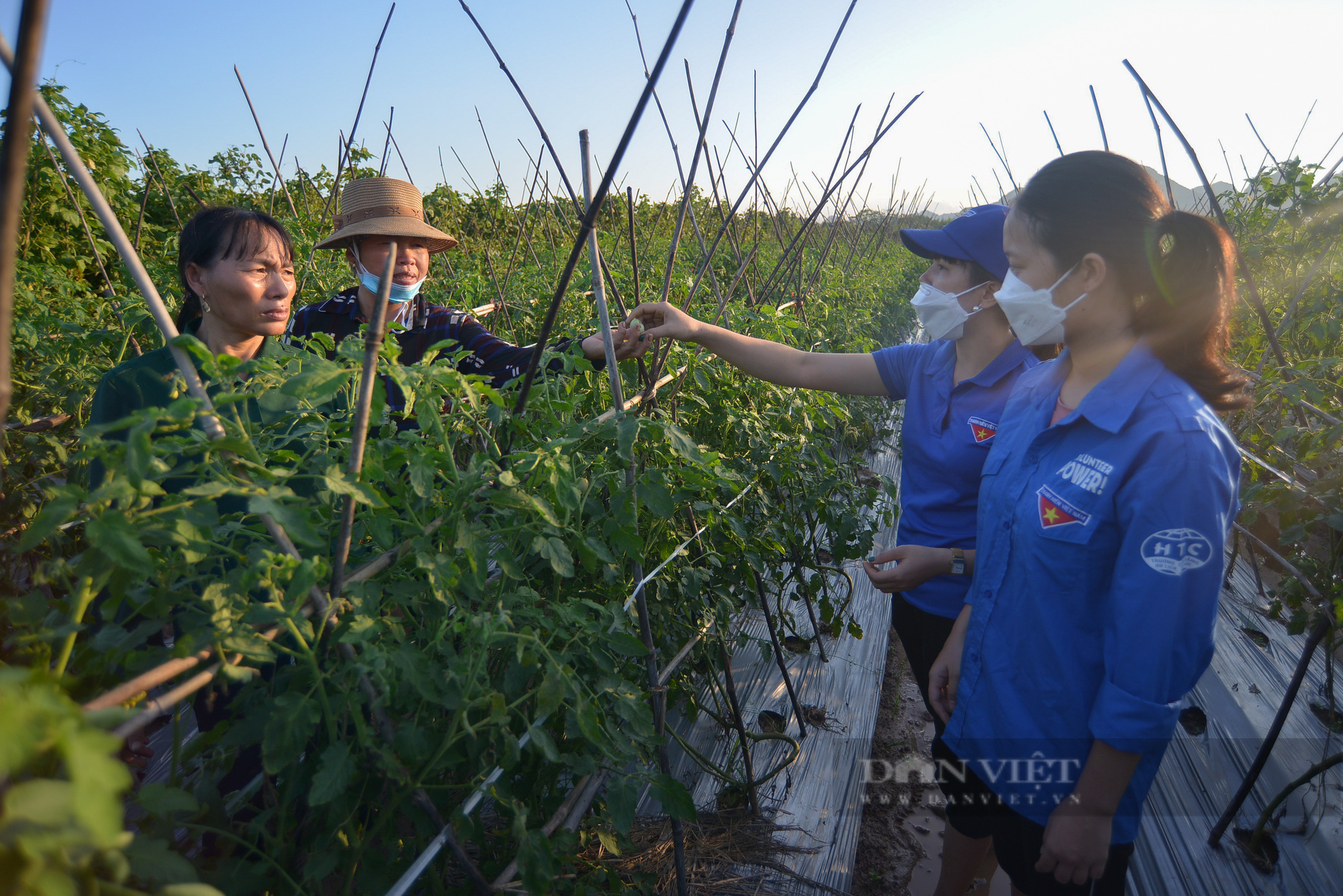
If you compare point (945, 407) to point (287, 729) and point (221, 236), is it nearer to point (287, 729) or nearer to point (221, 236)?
point (287, 729)

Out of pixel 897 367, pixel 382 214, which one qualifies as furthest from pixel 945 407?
pixel 382 214

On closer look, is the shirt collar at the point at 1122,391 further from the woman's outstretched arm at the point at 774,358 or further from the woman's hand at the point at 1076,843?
the woman's outstretched arm at the point at 774,358

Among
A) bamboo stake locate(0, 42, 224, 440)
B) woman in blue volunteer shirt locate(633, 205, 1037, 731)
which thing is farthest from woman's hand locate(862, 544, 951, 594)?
bamboo stake locate(0, 42, 224, 440)

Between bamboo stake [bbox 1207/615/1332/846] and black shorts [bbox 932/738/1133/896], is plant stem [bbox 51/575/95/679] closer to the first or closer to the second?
black shorts [bbox 932/738/1133/896]

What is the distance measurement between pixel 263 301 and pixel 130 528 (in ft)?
4.41

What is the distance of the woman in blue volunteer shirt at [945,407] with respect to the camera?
5.43 feet

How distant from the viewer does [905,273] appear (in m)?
12.3

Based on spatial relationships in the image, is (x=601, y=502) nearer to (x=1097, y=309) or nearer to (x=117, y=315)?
(x=1097, y=309)

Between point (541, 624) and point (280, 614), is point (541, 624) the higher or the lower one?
the lower one

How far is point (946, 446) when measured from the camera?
1.70 metres

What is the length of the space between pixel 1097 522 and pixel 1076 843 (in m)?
0.52

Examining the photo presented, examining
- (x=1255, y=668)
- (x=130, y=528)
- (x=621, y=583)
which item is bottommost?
(x=1255, y=668)

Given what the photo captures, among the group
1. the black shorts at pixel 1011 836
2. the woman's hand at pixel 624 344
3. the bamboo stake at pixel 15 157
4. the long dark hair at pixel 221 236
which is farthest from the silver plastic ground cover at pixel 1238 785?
the long dark hair at pixel 221 236

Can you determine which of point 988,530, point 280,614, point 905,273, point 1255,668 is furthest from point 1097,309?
point 905,273
